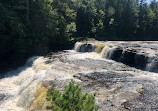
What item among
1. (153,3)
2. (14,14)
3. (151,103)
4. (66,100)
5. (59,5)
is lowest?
(151,103)

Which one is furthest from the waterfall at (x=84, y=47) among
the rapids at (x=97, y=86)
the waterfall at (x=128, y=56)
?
the rapids at (x=97, y=86)

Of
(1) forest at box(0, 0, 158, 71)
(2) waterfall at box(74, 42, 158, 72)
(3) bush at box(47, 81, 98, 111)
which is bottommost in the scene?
(2) waterfall at box(74, 42, 158, 72)

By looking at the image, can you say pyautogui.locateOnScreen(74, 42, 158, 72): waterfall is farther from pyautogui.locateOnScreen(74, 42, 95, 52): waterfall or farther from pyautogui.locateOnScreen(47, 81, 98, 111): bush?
pyautogui.locateOnScreen(47, 81, 98, 111): bush

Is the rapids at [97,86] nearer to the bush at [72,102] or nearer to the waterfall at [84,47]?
the bush at [72,102]

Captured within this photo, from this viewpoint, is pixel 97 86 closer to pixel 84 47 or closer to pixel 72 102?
pixel 72 102

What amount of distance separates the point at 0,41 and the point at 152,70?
17.9 m

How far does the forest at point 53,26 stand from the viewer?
19.6 metres

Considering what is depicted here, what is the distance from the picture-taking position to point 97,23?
47.7 meters

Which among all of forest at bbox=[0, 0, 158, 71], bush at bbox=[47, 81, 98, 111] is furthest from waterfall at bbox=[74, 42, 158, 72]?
bush at bbox=[47, 81, 98, 111]

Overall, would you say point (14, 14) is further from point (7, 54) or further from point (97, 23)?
point (97, 23)

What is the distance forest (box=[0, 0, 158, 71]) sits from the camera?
1956 cm

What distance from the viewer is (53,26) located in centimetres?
2567

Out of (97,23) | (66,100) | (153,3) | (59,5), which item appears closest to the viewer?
(66,100)

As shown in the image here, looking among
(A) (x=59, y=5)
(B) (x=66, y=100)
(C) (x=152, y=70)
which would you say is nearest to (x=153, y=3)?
(A) (x=59, y=5)
